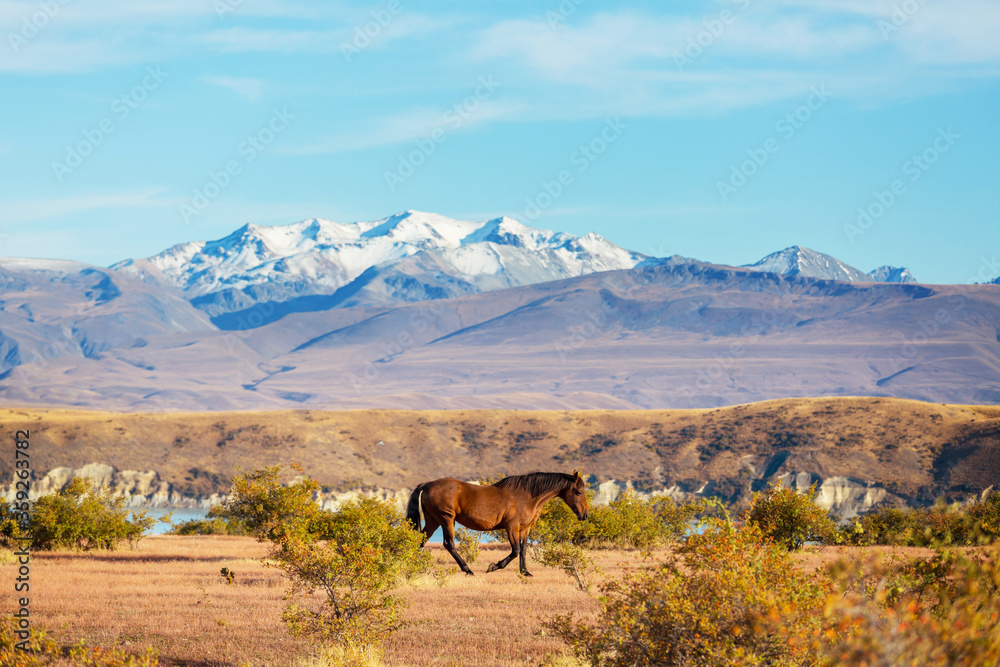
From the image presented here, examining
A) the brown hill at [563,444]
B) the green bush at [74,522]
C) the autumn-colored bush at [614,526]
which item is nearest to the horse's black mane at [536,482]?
the autumn-colored bush at [614,526]

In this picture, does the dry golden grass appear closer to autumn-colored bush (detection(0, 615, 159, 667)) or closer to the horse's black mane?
autumn-colored bush (detection(0, 615, 159, 667))

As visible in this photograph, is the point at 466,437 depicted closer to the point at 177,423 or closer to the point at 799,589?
the point at 177,423

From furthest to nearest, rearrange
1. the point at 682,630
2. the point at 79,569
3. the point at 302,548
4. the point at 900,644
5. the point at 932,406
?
the point at 932,406, the point at 79,569, the point at 302,548, the point at 682,630, the point at 900,644

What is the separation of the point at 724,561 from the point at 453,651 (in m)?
5.57

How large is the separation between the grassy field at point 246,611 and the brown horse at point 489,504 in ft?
4.56

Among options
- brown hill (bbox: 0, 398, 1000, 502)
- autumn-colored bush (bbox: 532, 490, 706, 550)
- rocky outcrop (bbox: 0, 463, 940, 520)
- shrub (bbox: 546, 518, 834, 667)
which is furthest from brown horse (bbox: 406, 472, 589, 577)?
brown hill (bbox: 0, 398, 1000, 502)

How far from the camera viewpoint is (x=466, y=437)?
141 metres

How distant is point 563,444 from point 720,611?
124 meters

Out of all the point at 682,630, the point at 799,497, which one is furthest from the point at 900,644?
the point at 799,497

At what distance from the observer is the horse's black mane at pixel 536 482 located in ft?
63.0

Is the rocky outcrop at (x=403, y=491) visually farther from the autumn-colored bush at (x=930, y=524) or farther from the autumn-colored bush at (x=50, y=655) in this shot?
the autumn-colored bush at (x=50, y=655)

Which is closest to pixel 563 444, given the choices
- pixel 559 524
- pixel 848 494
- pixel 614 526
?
pixel 848 494

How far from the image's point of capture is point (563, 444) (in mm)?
132500

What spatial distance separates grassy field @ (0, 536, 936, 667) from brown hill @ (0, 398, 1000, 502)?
3253 inches
